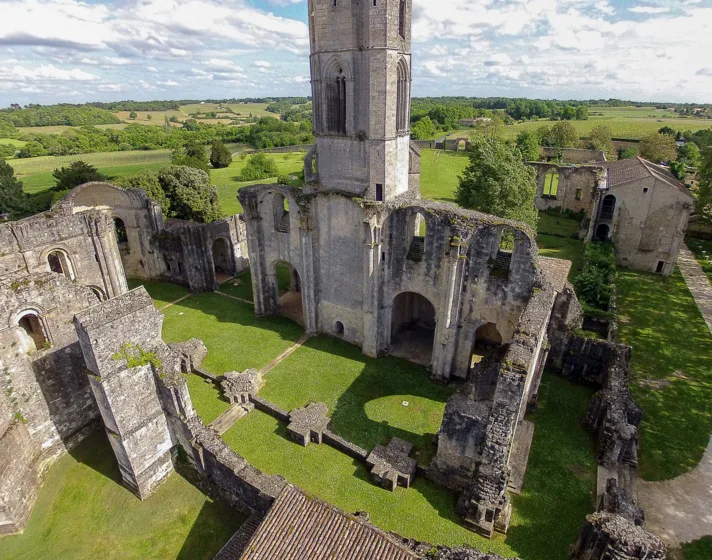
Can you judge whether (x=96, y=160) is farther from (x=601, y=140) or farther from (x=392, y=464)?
(x=601, y=140)

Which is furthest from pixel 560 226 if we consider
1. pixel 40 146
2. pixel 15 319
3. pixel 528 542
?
pixel 40 146

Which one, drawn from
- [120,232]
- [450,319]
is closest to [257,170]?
[120,232]

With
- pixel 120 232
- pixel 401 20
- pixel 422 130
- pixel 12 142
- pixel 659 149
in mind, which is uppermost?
pixel 401 20

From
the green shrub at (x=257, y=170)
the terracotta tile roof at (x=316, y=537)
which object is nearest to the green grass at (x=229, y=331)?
the terracotta tile roof at (x=316, y=537)

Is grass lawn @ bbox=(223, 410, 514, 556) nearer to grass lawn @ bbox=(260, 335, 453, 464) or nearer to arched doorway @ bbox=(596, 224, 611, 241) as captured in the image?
grass lawn @ bbox=(260, 335, 453, 464)

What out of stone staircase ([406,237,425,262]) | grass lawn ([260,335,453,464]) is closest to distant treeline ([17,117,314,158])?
grass lawn ([260,335,453,464])
